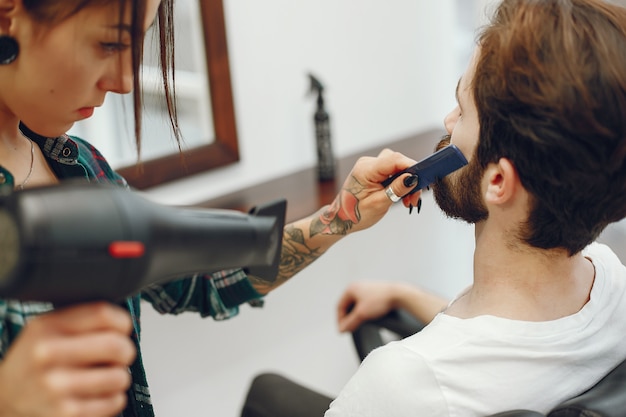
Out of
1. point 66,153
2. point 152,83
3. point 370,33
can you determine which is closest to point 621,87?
point 66,153

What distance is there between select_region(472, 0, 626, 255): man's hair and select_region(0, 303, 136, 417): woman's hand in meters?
0.68

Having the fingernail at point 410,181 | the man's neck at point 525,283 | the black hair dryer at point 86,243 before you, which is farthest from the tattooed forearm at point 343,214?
the black hair dryer at point 86,243

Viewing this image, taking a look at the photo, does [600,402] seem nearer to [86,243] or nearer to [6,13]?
[86,243]

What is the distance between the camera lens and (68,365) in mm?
715

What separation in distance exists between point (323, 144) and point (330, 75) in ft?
0.96

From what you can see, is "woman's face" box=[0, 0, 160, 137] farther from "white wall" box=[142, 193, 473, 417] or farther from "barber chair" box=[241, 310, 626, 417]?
"white wall" box=[142, 193, 473, 417]

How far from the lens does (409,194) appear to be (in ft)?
4.46

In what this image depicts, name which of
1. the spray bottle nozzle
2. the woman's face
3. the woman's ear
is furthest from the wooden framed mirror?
the woman's ear

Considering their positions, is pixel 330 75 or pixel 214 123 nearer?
pixel 214 123

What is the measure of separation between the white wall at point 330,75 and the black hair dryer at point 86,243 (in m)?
1.33

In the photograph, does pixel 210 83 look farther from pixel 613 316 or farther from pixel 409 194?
pixel 613 316

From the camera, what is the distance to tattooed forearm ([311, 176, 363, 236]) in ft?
4.66

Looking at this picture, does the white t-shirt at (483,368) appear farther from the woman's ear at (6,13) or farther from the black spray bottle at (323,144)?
the black spray bottle at (323,144)

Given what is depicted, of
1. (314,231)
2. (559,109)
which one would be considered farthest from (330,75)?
(559,109)
